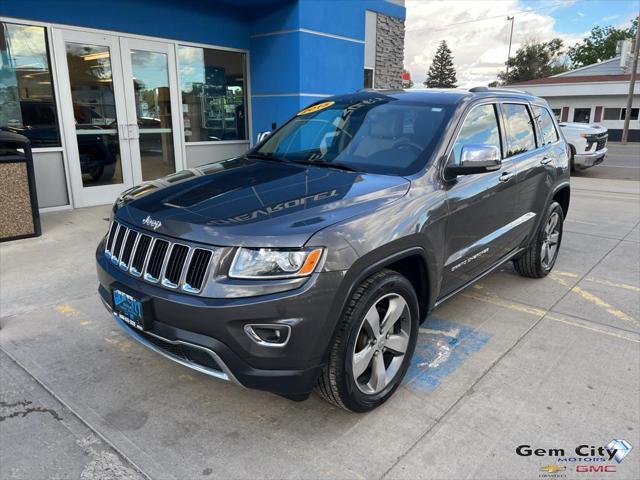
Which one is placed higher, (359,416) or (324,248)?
(324,248)

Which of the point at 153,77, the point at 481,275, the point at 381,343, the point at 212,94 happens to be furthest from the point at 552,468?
the point at 212,94

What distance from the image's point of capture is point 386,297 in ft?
9.03

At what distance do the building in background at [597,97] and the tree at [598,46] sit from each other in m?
→ 27.4

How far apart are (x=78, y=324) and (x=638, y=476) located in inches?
148

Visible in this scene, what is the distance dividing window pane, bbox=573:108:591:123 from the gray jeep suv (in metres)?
41.4

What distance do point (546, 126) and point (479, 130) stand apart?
1599 millimetres

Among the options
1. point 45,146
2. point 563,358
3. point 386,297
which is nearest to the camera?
point 386,297

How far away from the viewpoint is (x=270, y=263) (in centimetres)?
232

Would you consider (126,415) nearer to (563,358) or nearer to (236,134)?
(563,358)

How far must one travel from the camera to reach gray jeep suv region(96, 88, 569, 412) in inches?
91.4

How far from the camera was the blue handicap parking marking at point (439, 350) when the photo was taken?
3223 mm

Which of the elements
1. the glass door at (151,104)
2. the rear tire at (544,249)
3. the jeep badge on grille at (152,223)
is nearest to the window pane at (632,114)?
the glass door at (151,104)

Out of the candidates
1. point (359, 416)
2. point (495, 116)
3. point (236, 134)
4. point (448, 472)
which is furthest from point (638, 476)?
point (236, 134)

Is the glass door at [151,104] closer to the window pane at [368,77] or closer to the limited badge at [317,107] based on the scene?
the limited badge at [317,107]
